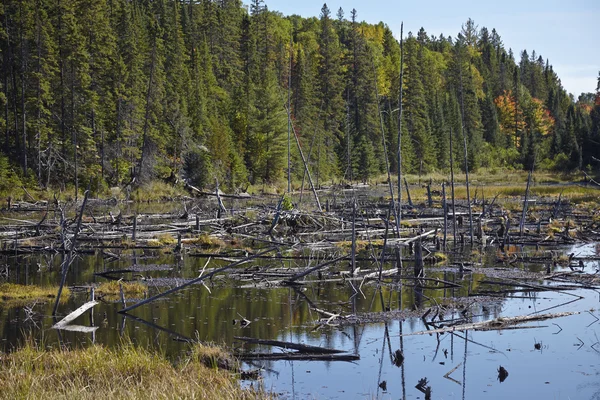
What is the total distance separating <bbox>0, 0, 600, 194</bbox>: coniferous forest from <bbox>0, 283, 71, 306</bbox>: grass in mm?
11426

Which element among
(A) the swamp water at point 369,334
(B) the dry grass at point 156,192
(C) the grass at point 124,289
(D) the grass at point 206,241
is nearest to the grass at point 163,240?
(D) the grass at point 206,241

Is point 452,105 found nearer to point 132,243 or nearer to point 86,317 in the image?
point 132,243

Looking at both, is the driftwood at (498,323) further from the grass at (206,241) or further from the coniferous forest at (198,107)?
the grass at (206,241)

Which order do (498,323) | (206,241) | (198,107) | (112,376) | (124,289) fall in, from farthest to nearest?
(198,107) → (206,241) → (124,289) → (498,323) → (112,376)

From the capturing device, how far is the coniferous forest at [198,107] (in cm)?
5653

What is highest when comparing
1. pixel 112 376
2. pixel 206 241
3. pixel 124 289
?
pixel 206 241

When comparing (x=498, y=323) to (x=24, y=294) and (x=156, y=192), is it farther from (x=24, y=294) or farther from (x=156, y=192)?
(x=156, y=192)

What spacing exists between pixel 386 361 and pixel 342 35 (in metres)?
168

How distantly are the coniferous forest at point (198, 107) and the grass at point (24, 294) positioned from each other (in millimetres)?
11426

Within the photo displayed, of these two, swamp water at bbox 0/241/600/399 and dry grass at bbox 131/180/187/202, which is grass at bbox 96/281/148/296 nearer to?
swamp water at bbox 0/241/600/399

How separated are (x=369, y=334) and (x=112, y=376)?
18.7 ft

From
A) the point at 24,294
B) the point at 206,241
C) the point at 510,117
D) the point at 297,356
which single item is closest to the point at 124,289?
the point at 24,294

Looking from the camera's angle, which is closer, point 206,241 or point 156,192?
point 206,241

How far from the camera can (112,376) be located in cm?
1012
